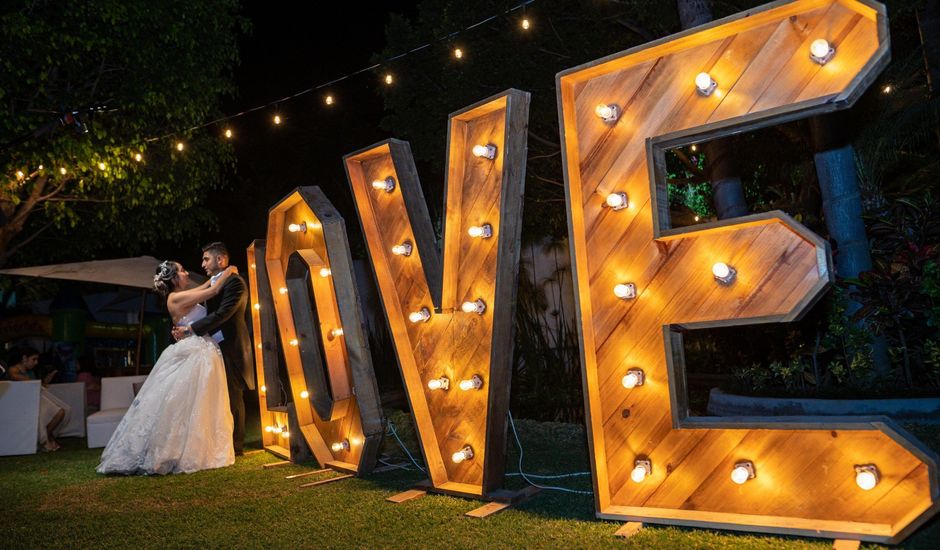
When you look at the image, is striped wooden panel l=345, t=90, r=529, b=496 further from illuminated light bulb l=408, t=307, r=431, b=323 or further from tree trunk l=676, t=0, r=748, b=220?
tree trunk l=676, t=0, r=748, b=220

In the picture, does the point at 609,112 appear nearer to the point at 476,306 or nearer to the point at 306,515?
the point at 476,306

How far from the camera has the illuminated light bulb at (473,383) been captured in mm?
3815

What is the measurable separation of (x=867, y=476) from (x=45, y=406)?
8.04m

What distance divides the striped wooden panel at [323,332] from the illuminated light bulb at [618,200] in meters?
2.16

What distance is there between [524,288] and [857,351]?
3370 millimetres

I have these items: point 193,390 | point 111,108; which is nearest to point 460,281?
point 193,390

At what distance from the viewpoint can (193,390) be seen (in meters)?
5.69

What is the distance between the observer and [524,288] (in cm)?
765

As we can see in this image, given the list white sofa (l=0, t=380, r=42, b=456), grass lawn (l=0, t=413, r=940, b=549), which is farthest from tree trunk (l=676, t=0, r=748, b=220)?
white sofa (l=0, t=380, r=42, b=456)

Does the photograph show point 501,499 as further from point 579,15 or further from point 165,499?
point 579,15

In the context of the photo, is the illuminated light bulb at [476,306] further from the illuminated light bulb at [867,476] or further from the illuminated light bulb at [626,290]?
the illuminated light bulb at [867,476]

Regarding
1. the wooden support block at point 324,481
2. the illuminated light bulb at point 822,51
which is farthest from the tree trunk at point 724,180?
the wooden support block at point 324,481

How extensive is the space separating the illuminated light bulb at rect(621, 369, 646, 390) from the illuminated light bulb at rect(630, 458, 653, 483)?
0.35 metres

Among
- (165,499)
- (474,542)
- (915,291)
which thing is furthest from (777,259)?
(165,499)
